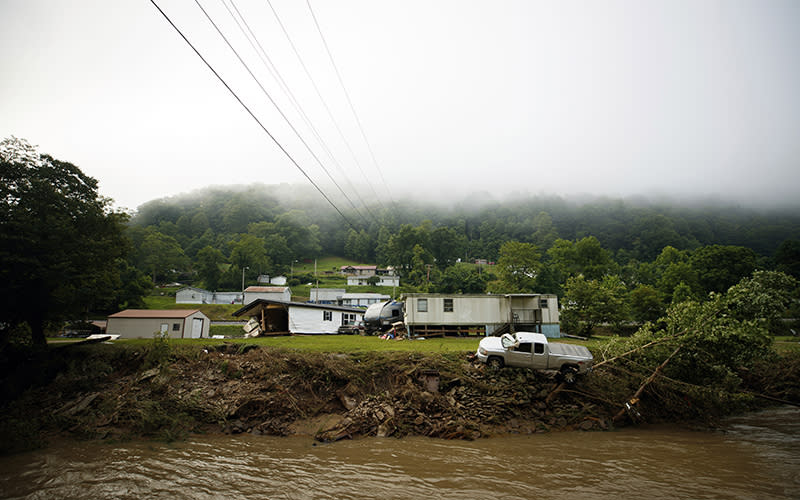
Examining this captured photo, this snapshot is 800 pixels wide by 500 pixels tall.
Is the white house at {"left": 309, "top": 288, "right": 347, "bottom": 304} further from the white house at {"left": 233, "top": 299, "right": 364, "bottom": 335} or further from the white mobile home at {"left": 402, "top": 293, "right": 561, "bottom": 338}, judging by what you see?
the white mobile home at {"left": 402, "top": 293, "right": 561, "bottom": 338}

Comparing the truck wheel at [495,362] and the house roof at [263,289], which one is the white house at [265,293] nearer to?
the house roof at [263,289]

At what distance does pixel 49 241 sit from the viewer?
53.4 ft

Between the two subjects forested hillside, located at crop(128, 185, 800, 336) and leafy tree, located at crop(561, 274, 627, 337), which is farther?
forested hillside, located at crop(128, 185, 800, 336)

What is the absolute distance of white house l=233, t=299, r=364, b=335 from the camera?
27.2m

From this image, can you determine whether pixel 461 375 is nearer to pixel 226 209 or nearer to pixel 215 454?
pixel 215 454

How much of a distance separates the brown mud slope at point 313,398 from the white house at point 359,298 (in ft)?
195

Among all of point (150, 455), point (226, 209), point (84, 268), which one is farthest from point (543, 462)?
point (226, 209)

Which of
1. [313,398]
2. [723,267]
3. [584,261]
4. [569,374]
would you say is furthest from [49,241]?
[723,267]

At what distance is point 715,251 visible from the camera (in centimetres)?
5250

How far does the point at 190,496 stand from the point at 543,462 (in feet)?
30.7

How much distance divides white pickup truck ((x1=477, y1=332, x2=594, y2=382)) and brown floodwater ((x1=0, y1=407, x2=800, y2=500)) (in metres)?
2.40

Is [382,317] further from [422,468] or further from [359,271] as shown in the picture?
[359,271]

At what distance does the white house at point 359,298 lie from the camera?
248 feet

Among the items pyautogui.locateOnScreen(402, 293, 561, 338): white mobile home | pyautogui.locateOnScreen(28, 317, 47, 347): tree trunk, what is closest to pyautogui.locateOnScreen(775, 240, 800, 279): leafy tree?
pyautogui.locateOnScreen(402, 293, 561, 338): white mobile home
